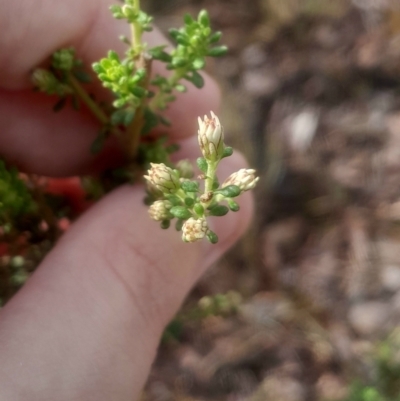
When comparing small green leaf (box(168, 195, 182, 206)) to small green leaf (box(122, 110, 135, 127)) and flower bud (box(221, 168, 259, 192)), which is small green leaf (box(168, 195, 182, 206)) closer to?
flower bud (box(221, 168, 259, 192))

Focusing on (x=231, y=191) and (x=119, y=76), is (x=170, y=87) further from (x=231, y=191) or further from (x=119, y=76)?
(x=231, y=191)

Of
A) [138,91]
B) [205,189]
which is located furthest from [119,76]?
[205,189]

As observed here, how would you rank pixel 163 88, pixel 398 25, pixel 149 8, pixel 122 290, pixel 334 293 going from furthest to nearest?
pixel 149 8, pixel 398 25, pixel 334 293, pixel 122 290, pixel 163 88

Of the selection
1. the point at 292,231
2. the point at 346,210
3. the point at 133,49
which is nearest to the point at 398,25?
the point at 346,210

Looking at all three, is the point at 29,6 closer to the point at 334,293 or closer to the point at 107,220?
the point at 107,220

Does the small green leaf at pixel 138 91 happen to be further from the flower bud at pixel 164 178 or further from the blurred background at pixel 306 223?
the blurred background at pixel 306 223

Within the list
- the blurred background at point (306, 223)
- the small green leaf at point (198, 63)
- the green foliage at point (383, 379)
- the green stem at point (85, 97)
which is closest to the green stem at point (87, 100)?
the green stem at point (85, 97)

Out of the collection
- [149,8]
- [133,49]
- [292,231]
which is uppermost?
[133,49]

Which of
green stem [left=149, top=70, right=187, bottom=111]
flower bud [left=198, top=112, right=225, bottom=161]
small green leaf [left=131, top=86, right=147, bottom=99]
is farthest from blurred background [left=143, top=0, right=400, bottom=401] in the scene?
flower bud [left=198, top=112, right=225, bottom=161]
